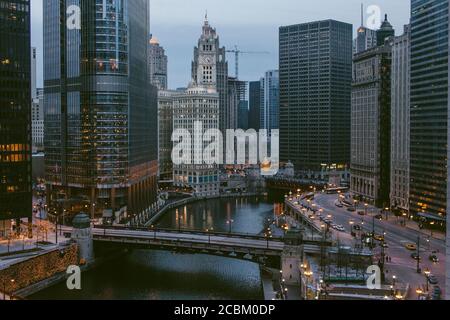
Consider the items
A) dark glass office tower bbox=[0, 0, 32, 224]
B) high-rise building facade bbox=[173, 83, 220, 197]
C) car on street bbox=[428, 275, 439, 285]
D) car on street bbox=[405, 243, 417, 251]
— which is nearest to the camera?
car on street bbox=[428, 275, 439, 285]

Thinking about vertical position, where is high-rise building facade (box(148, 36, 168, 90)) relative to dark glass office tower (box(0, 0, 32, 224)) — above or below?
above

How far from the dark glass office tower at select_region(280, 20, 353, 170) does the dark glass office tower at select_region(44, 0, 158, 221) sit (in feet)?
231

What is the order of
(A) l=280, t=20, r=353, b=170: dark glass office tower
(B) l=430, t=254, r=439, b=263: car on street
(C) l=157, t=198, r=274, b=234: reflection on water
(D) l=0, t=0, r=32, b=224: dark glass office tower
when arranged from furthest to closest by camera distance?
(A) l=280, t=20, r=353, b=170: dark glass office tower → (C) l=157, t=198, r=274, b=234: reflection on water → (D) l=0, t=0, r=32, b=224: dark glass office tower → (B) l=430, t=254, r=439, b=263: car on street

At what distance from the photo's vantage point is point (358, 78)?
277 ft

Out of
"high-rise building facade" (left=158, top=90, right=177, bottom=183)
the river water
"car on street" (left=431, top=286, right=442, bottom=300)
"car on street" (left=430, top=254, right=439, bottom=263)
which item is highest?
"high-rise building facade" (left=158, top=90, right=177, bottom=183)

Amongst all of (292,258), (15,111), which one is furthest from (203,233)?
(15,111)

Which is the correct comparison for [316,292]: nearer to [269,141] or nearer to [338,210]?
[338,210]

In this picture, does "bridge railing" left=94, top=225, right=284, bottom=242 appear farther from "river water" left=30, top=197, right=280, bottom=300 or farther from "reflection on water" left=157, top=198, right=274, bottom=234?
"reflection on water" left=157, top=198, right=274, bottom=234

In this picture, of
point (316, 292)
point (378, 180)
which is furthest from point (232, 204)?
point (316, 292)

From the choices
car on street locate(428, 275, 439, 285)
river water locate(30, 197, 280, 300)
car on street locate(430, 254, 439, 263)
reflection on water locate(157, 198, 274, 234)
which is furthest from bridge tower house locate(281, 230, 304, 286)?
→ reflection on water locate(157, 198, 274, 234)

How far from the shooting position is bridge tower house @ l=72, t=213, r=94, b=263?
1917 inches

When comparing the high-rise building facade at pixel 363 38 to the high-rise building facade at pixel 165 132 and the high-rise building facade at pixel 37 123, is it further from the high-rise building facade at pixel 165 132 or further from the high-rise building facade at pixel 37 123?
the high-rise building facade at pixel 37 123

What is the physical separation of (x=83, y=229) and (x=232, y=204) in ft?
168
